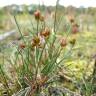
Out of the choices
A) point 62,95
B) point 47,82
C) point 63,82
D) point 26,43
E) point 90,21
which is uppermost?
point 26,43

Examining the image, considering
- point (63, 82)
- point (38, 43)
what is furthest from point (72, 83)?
point (38, 43)

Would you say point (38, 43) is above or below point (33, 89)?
above

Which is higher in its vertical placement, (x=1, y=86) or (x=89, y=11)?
(x=1, y=86)

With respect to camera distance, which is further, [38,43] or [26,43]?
[26,43]

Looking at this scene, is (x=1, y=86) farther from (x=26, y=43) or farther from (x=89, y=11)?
(x=89, y=11)

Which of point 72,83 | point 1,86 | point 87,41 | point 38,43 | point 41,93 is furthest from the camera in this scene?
point 87,41

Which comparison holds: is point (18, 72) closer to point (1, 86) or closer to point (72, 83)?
point (1, 86)

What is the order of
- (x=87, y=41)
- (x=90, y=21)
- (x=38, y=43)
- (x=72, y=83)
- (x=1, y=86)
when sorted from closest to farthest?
1. (x=38, y=43)
2. (x=1, y=86)
3. (x=72, y=83)
4. (x=87, y=41)
5. (x=90, y=21)

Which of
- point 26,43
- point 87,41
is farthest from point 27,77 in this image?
point 87,41

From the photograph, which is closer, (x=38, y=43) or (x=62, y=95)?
(x=38, y=43)
